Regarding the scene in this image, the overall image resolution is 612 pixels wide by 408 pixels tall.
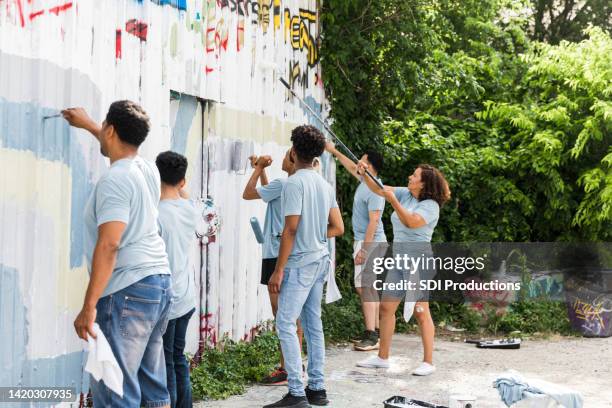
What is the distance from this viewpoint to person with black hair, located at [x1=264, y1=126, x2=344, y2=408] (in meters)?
6.27

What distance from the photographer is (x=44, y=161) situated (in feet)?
Result: 17.1

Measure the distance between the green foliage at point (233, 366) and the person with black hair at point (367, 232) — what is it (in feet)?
4.26

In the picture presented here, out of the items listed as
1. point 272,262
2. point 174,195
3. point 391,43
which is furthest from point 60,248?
point 391,43

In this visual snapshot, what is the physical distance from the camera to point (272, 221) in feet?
23.6

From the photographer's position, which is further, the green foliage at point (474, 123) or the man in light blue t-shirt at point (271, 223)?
the green foliage at point (474, 123)

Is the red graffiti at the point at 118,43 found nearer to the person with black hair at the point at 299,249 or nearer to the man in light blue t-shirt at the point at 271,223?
the person with black hair at the point at 299,249

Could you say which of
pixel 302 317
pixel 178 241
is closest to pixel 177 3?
pixel 178 241

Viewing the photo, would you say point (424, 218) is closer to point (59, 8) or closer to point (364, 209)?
point (364, 209)

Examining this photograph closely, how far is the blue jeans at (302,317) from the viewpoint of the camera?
20.6 feet

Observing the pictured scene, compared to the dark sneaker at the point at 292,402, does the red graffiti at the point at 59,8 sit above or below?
above

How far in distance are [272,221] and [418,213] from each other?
1.36 m

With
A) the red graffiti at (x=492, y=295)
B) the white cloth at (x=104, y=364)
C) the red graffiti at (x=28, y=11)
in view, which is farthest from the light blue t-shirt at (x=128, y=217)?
the red graffiti at (x=492, y=295)

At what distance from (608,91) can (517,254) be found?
2420 millimetres

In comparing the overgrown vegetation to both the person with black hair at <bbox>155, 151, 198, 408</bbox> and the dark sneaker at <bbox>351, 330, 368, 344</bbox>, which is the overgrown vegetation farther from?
the person with black hair at <bbox>155, 151, 198, 408</bbox>
